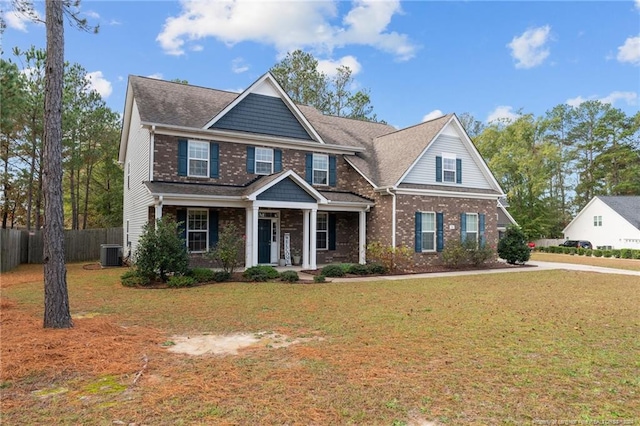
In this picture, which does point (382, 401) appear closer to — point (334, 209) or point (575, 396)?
point (575, 396)

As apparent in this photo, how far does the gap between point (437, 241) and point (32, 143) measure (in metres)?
23.7

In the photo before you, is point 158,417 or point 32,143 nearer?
point 158,417

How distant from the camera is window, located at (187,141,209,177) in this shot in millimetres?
16328

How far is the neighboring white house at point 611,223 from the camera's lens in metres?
37.0

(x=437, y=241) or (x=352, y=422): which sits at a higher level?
(x=437, y=241)

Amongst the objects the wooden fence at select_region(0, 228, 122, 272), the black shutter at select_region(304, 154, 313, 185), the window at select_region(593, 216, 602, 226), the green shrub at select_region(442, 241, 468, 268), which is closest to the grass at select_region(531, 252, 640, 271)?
the green shrub at select_region(442, 241, 468, 268)

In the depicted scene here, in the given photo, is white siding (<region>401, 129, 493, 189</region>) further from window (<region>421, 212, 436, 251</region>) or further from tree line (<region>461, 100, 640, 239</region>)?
tree line (<region>461, 100, 640, 239</region>)

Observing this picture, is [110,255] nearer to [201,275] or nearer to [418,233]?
[201,275]

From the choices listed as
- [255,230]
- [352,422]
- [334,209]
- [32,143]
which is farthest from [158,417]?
[32,143]

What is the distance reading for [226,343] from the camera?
6.21m

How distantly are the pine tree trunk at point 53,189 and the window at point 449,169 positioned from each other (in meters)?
16.3

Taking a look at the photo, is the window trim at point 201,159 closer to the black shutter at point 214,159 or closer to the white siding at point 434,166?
the black shutter at point 214,159

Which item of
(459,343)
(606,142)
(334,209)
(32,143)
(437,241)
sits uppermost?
(606,142)

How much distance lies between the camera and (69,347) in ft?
18.8
